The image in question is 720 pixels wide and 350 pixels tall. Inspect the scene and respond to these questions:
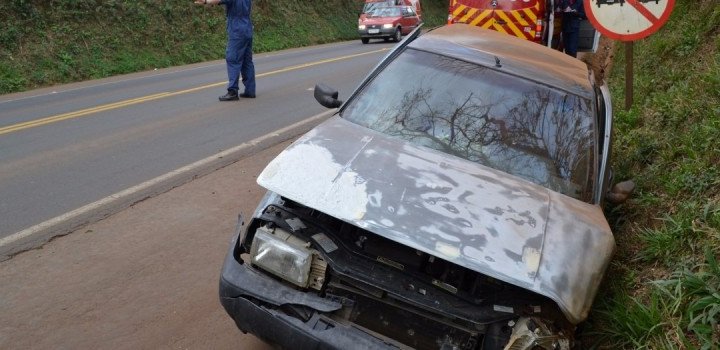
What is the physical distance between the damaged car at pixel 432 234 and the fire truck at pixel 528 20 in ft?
25.4

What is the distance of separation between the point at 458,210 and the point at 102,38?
16.8 meters

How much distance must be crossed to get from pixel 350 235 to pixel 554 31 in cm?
964

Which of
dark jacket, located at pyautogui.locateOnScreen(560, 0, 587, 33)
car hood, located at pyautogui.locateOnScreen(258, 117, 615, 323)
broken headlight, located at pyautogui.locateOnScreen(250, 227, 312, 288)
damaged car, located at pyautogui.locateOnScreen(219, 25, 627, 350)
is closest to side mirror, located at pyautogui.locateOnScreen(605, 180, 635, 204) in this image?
damaged car, located at pyautogui.locateOnScreen(219, 25, 627, 350)

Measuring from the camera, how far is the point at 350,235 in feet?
11.3

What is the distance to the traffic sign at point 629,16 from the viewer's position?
5637 mm

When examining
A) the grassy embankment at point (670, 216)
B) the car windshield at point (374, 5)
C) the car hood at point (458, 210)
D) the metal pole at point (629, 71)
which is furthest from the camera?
the car windshield at point (374, 5)

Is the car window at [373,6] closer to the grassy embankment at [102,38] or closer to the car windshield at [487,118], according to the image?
the grassy embankment at [102,38]

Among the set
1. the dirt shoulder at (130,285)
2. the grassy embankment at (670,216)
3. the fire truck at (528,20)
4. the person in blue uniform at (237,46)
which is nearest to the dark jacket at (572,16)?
the fire truck at (528,20)

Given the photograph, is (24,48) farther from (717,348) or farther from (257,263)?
(717,348)

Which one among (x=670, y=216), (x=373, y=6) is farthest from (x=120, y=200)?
(x=373, y=6)

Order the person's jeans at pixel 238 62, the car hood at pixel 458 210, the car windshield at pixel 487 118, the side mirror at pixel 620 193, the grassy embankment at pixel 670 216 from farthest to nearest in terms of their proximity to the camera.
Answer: the person's jeans at pixel 238 62 → the side mirror at pixel 620 193 → the car windshield at pixel 487 118 → the grassy embankment at pixel 670 216 → the car hood at pixel 458 210

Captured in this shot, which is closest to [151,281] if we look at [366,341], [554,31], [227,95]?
[366,341]

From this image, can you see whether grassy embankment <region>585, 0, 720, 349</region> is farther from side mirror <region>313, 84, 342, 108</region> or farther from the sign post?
side mirror <region>313, 84, 342, 108</region>

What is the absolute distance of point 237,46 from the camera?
11.1m
